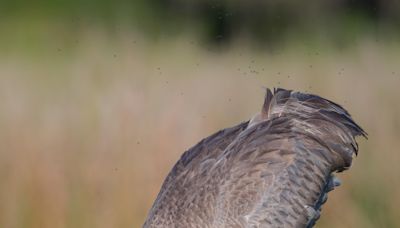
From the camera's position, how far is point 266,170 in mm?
6559

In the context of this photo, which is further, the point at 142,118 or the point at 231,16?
the point at 231,16

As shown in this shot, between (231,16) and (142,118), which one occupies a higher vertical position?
(142,118)

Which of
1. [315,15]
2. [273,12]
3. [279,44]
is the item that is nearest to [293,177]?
[279,44]

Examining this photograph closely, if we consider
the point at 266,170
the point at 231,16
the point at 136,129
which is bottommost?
the point at 231,16

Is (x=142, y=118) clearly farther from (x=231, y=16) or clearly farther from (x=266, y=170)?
(x=231, y=16)

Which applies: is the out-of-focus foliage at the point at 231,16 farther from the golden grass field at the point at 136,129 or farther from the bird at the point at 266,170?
the bird at the point at 266,170

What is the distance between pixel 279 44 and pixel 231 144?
382 inches

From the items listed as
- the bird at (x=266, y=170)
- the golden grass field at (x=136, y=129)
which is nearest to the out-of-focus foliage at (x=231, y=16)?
the golden grass field at (x=136, y=129)

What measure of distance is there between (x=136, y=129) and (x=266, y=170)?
2.56 meters

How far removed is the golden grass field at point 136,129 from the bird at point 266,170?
57.4 inches

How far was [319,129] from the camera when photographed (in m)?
6.80

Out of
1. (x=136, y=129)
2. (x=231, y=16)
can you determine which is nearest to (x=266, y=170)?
(x=136, y=129)

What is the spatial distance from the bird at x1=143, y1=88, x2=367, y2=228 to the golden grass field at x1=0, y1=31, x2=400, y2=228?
1.46m

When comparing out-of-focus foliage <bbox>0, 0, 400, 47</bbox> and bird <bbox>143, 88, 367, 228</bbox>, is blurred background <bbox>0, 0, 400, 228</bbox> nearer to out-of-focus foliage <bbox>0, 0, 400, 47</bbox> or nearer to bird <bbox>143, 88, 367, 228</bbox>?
bird <bbox>143, 88, 367, 228</bbox>
